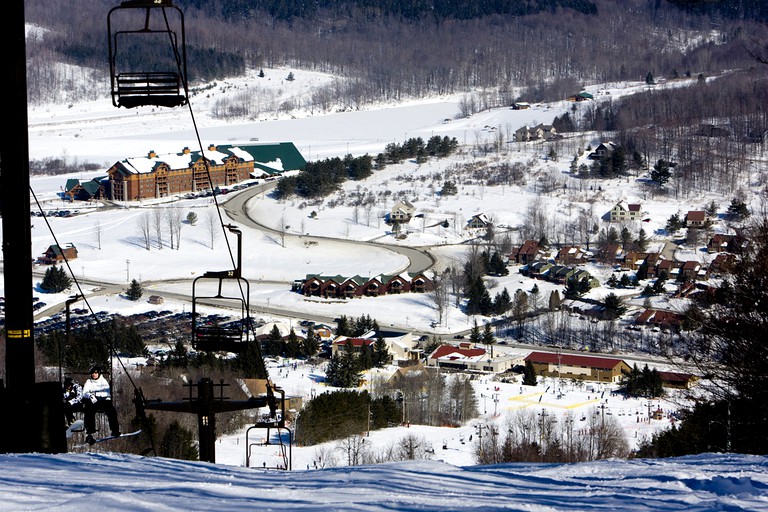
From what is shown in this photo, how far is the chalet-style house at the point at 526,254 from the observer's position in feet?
84.0

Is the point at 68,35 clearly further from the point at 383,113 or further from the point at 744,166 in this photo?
the point at 744,166

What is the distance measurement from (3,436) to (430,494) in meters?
2.26

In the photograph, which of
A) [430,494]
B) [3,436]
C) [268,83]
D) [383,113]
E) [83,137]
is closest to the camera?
[430,494]

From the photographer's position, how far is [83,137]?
48.6m

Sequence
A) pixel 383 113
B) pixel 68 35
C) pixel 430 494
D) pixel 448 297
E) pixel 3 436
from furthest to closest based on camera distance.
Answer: pixel 68 35 → pixel 383 113 → pixel 448 297 → pixel 3 436 → pixel 430 494

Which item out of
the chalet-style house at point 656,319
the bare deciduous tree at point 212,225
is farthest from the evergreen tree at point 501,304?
the bare deciduous tree at point 212,225

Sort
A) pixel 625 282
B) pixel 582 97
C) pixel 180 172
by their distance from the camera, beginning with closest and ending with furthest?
pixel 625 282, pixel 180 172, pixel 582 97

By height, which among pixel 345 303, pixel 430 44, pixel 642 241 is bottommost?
pixel 345 303

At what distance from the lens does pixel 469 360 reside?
17.0 meters

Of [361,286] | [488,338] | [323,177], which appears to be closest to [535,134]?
[323,177]

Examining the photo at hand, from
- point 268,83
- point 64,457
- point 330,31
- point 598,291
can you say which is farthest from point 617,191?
point 330,31

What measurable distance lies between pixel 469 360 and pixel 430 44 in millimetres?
63267

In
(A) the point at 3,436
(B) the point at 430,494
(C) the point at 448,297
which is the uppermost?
(B) the point at 430,494

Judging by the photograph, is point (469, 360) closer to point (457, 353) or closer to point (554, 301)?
point (457, 353)
